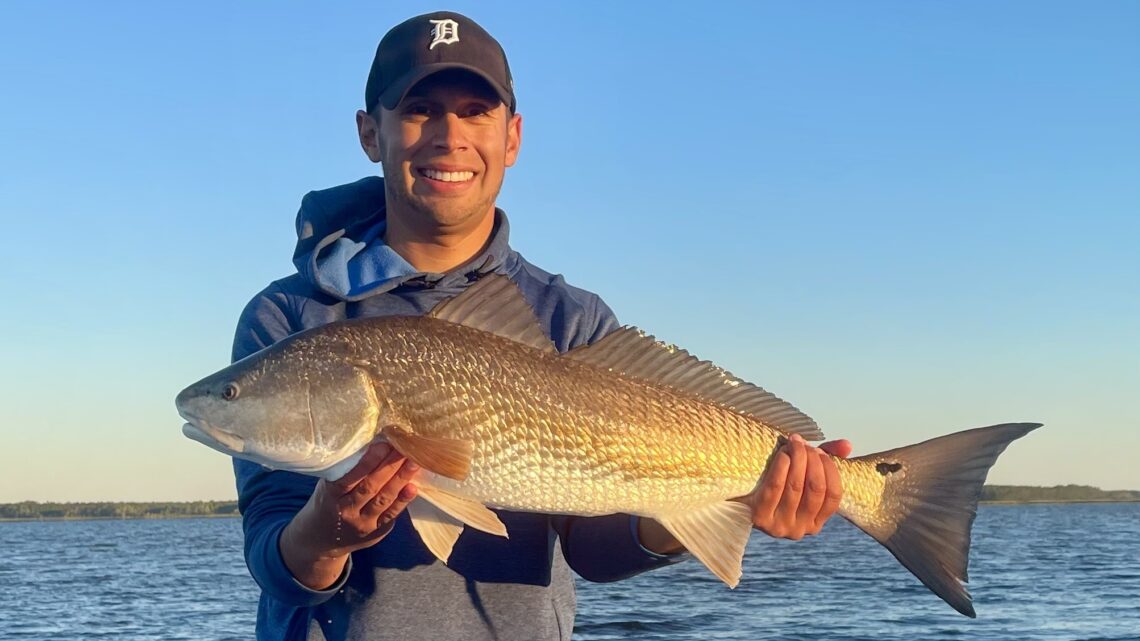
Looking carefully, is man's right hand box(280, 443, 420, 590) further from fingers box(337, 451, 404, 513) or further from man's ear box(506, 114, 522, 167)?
man's ear box(506, 114, 522, 167)

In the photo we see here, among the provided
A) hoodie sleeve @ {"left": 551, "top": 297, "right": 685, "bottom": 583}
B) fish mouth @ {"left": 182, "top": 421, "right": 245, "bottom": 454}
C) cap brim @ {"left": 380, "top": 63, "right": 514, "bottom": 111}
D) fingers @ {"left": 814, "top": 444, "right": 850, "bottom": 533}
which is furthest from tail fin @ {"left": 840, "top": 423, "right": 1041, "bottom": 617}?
fish mouth @ {"left": 182, "top": 421, "right": 245, "bottom": 454}

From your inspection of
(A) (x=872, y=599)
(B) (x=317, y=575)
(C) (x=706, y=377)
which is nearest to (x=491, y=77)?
(C) (x=706, y=377)

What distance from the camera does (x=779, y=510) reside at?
174 inches

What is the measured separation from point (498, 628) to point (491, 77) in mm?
2189

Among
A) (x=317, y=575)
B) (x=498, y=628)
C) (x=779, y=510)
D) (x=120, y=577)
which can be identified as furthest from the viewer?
(x=120, y=577)

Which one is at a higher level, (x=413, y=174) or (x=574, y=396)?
(x=413, y=174)

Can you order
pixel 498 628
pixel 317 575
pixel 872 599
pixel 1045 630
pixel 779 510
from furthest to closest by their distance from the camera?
pixel 872 599
pixel 1045 630
pixel 779 510
pixel 498 628
pixel 317 575

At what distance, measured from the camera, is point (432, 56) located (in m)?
4.54

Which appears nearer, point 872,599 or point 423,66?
point 423,66

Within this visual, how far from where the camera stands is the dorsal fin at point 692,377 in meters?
4.46

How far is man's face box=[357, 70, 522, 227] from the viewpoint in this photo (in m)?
4.56

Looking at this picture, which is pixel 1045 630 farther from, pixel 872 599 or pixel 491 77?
pixel 491 77

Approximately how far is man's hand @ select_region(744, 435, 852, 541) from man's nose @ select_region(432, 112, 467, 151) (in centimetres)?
182

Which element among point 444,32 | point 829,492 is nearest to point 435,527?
point 829,492
